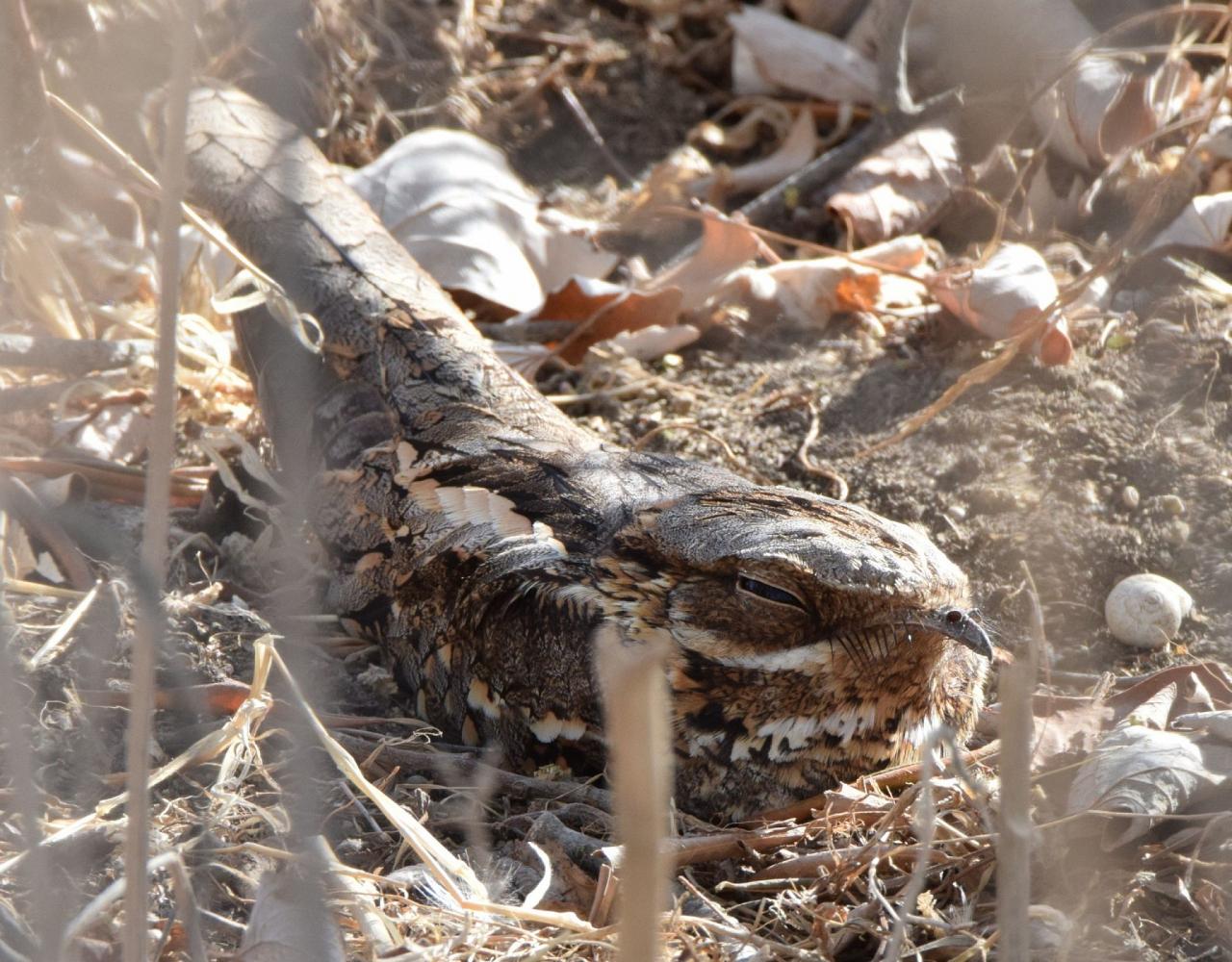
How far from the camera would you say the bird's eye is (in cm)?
200

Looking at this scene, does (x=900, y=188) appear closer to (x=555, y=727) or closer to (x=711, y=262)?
(x=711, y=262)

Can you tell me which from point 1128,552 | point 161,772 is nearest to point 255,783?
point 161,772

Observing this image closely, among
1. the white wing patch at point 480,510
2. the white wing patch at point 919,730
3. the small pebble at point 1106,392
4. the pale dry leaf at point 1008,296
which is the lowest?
the white wing patch at point 919,730

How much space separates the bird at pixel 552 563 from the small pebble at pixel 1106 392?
934 millimetres

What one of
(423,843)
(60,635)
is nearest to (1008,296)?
(423,843)

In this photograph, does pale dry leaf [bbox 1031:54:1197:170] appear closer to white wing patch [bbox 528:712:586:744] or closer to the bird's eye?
the bird's eye

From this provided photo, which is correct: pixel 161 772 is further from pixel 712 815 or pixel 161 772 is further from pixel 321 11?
pixel 321 11

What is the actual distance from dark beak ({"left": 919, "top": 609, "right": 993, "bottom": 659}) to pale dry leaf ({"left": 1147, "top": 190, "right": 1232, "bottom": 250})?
1.78 metres

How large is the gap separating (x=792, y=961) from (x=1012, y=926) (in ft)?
2.11

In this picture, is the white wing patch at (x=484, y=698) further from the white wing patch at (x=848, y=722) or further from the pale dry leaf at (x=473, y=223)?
the pale dry leaf at (x=473, y=223)

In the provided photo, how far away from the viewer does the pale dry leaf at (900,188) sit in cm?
351

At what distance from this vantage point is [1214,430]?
2.80 metres

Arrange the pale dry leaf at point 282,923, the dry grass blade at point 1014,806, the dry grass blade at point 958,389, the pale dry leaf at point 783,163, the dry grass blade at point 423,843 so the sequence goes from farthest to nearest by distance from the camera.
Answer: the pale dry leaf at point 783,163, the dry grass blade at point 958,389, the dry grass blade at point 423,843, the pale dry leaf at point 282,923, the dry grass blade at point 1014,806

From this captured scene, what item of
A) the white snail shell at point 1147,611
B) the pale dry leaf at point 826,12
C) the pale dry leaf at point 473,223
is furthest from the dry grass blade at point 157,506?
the pale dry leaf at point 826,12
